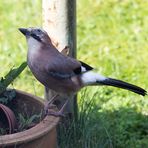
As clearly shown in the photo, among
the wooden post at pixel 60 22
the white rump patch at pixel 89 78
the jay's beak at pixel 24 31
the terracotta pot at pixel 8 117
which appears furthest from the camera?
the wooden post at pixel 60 22

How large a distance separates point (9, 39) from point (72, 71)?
2.74 metres

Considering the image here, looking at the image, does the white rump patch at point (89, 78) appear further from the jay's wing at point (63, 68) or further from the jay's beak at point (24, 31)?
the jay's beak at point (24, 31)

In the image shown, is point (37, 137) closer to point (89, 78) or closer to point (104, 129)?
point (89, 78)

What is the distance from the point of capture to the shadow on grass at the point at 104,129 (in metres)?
4.39

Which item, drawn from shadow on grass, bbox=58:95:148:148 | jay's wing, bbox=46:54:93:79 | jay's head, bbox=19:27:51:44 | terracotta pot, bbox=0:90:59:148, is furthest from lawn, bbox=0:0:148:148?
jay's head, bbox=19:27:51:44

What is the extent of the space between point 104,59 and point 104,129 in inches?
73.1

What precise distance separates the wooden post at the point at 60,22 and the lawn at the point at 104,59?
1.35ft

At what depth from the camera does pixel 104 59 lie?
6.35 meters

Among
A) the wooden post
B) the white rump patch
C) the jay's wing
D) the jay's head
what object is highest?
the wooden post

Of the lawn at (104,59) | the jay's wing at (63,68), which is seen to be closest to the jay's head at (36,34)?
the jay's wing at (63,68)

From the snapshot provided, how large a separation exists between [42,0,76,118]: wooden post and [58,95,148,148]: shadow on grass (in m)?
0.30

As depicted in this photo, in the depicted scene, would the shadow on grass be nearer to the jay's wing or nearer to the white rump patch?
the white rump patch

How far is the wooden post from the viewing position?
14.3 ft

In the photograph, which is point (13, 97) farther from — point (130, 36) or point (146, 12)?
point (146, 12)
